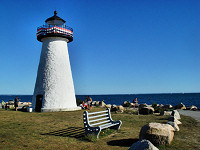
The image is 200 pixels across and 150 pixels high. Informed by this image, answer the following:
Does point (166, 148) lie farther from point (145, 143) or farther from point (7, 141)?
point (7, 141)

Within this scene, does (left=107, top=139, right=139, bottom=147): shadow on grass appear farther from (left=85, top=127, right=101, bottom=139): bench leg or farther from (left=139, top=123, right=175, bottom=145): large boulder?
(left=139, top=123, right=175, bottom=145): large boulder

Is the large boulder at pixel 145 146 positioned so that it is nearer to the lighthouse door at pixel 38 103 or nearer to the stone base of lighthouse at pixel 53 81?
the stone base of lighthouse at pixel 53 81

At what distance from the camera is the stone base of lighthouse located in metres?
17.9

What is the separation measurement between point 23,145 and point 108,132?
3.72m

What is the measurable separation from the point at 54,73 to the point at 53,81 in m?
0.82

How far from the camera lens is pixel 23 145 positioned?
626 cm

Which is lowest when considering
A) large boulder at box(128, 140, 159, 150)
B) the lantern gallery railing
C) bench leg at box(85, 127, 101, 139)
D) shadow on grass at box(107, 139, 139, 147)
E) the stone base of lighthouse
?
shadow on grass at box(107, 139, 139, 147)

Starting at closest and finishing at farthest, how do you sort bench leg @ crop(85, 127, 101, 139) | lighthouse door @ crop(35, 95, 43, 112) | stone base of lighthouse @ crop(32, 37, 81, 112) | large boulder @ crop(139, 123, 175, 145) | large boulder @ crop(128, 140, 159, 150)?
1. large boulder @ crop(128, 140, 159, 150)
2. large boulder @ crop(139, 123, 175, 145)
3. bench leg @ crop(85, 127, 101, 139)
4. stone base of lighthouse @ crop(32, 37, 81, 112)
5. lighthouse door @ crop(35, 95, 43, 112)

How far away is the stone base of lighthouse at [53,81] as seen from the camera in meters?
17.9

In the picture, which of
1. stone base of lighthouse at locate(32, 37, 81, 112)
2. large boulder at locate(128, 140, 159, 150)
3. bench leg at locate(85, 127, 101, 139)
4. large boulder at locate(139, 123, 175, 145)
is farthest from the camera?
stone base of lighthouse at locate(32, 37, 81, 112)

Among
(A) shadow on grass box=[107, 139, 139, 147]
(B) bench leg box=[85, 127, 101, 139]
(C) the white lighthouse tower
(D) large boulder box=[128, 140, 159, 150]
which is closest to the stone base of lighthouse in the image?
(C) the white lighthouse tower

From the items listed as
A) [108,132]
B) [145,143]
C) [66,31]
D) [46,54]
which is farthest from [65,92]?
[145,143]

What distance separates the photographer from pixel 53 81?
1816cm

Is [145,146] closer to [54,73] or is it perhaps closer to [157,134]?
[157,134]
